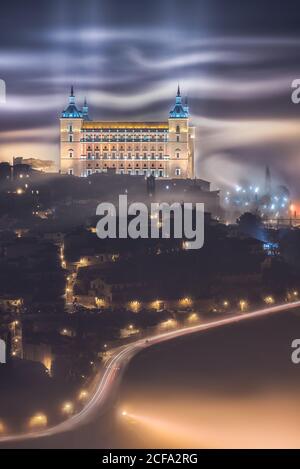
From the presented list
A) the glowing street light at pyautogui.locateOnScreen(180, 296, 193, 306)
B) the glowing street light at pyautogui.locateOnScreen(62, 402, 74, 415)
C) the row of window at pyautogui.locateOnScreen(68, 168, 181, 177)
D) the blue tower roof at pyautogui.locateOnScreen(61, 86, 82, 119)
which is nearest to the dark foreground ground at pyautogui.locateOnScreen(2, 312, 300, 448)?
the glowing street light at pyautogui.locateOnScreen(62, 402, 74, 415)

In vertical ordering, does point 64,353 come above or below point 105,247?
below

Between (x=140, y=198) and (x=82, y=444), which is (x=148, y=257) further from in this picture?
(x=82, y=444)

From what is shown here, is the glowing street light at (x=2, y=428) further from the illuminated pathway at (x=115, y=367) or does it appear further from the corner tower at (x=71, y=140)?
the corner tower at (x=71, y=140)

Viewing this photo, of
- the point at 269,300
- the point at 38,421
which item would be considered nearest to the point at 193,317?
the point at 269,300

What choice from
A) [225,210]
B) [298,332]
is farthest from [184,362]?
[225,210]

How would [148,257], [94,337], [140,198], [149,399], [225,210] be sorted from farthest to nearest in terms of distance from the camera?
1. [225,210]
2. [140,198]
3. [148,257]
4. [94,337]
5. [149,399]

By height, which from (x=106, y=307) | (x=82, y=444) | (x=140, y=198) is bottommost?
(x=82, y=444)

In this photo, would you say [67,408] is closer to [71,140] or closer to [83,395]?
[83,395]

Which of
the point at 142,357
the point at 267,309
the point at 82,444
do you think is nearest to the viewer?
the point at 82,444

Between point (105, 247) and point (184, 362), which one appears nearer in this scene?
point (184, 362)
